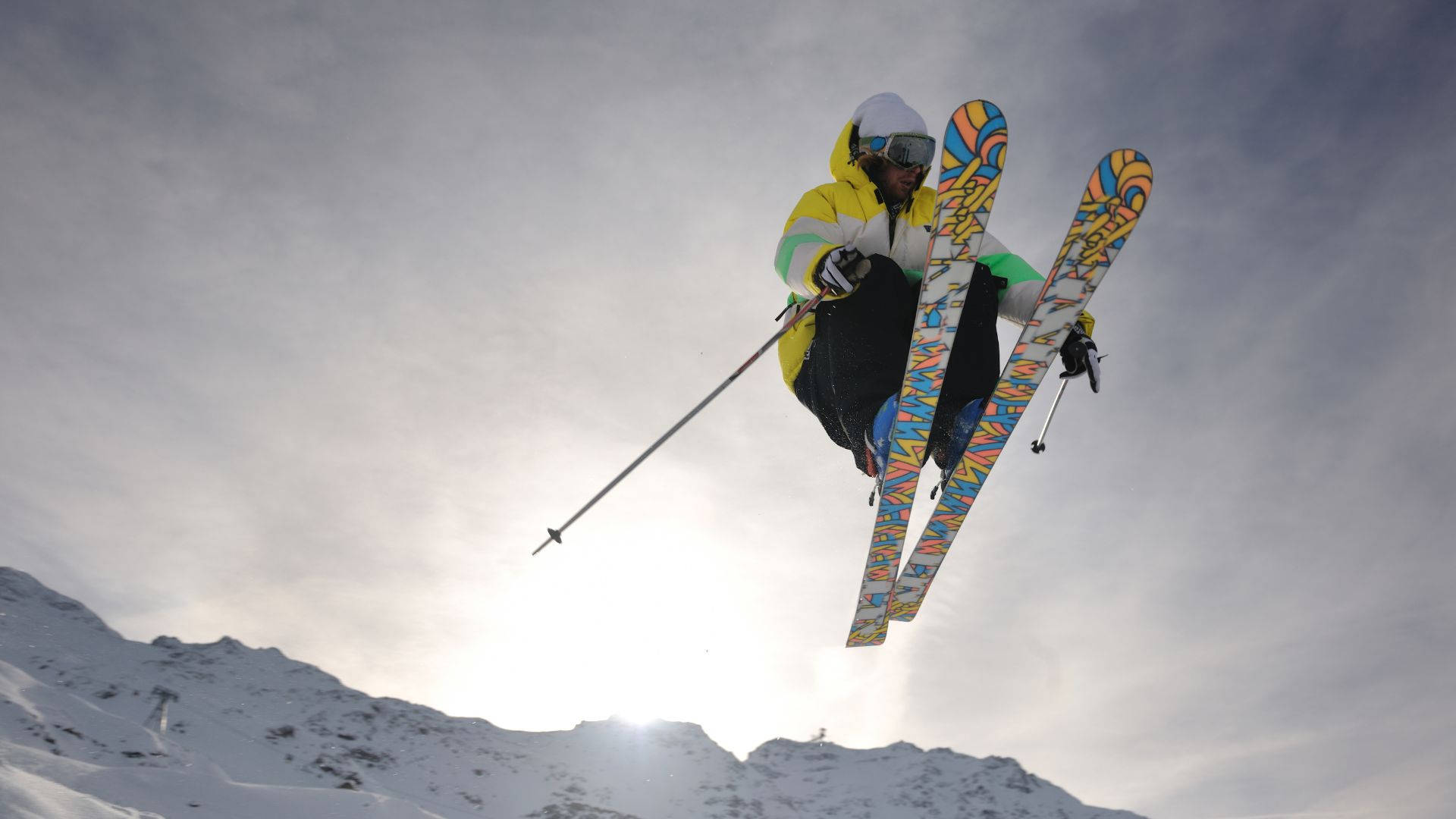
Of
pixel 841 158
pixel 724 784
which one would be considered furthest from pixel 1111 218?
pixel 724 784

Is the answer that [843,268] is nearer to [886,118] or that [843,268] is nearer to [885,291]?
[885,291]

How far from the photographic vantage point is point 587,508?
690 cm

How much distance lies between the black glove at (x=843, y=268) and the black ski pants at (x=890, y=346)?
0.28 meters

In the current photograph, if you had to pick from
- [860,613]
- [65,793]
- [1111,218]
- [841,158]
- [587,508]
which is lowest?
[65,793]

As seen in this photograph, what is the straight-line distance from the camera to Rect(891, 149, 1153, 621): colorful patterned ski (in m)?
4.70

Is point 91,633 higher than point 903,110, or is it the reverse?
point 91,633

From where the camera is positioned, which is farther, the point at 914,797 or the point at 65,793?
the point at 914,797

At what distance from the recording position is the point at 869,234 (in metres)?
5.37

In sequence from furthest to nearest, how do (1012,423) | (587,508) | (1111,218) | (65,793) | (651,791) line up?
(651,791)
(65,793)
(587,508)
(1012,423)
(1111,218)

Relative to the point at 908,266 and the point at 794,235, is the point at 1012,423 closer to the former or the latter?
the point at 908,266

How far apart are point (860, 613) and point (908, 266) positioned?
2.51 m

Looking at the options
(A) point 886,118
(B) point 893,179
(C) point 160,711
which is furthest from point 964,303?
(C) point 160,711

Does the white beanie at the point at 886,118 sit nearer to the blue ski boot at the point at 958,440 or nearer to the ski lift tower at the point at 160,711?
the blue ski boot at the point at 958,440

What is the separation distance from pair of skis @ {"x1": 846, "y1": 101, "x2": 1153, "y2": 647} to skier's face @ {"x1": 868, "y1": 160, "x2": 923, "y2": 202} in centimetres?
74
